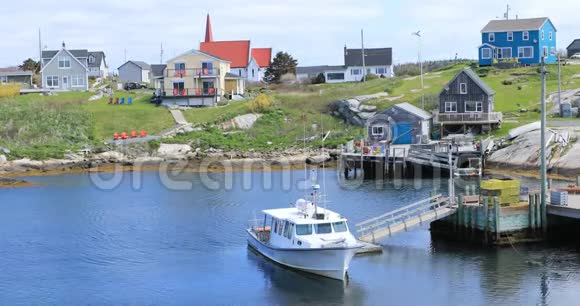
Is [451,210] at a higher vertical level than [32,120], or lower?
lower

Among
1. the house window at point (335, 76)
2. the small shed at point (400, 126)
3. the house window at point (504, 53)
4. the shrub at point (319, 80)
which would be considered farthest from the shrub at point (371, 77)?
the small shed at point (400, 126)

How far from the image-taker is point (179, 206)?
59469mm

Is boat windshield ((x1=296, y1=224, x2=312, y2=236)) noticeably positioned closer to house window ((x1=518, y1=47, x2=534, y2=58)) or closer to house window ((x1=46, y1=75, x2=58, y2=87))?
house window ((x1=518, y1=47, x2=534, y2=58))

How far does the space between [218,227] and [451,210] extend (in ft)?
47.0

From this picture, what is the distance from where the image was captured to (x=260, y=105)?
9900 centimetres

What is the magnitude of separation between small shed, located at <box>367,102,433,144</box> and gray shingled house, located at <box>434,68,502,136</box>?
2.09 m

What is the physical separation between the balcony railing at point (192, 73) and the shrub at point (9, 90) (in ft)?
64.6

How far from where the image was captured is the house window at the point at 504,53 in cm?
10700

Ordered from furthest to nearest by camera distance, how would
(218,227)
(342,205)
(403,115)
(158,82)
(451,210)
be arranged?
(158,82), (403,115), (342,205), (218,227), (451,210)

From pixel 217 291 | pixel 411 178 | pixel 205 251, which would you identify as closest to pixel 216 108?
pixel 411 178

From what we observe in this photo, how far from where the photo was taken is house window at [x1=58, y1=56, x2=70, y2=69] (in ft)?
372

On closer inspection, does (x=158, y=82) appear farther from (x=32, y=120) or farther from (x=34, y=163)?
(x=34, y=163)

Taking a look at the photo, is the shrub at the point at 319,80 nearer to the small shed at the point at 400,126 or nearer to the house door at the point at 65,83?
the house door at the point at 65,83

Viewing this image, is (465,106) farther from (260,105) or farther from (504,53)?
(504,53)
